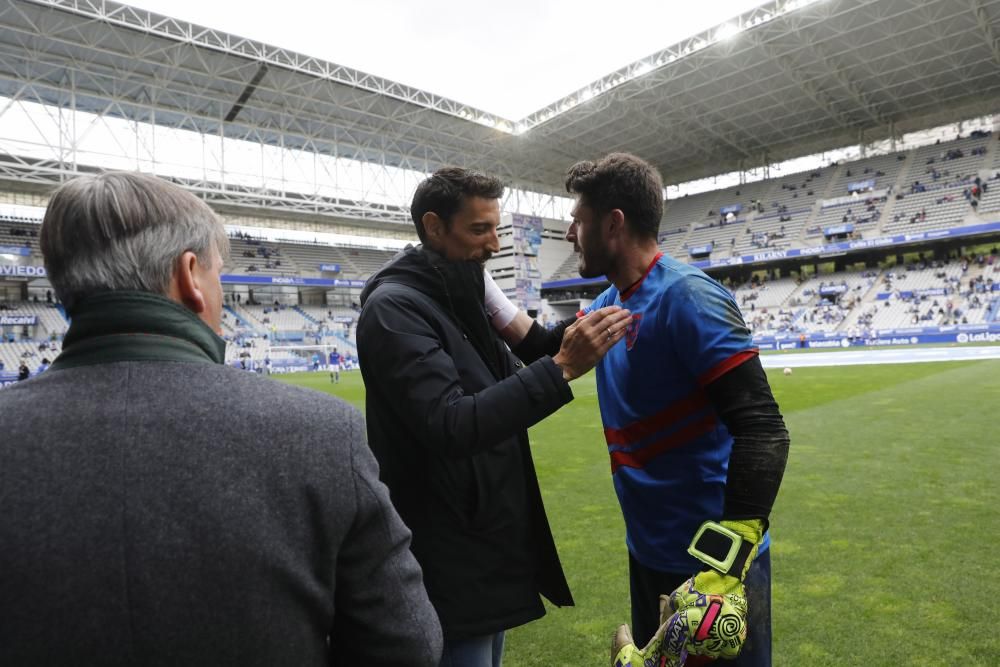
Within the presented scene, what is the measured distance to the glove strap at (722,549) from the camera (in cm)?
152

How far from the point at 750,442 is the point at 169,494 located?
143 centimetres

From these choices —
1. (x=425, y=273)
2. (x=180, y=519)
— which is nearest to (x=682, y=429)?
(x=425, y=273)

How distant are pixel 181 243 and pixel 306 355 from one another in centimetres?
4295

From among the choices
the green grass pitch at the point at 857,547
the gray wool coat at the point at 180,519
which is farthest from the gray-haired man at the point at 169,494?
the green grass pitch at the point at 857,547

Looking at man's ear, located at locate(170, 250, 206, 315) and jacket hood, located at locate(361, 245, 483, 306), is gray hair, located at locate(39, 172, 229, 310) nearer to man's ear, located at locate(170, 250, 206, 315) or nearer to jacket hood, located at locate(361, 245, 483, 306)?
man's ear, located at locate(170, 250, 206, 315)

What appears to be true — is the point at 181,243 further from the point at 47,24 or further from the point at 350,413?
the point at 47,24

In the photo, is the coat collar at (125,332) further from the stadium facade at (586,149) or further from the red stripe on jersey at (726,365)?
the stadium facade at (586,149)

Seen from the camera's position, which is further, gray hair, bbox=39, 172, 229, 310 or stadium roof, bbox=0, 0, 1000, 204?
stadium roof, bbox=0, 0, 1000, 204

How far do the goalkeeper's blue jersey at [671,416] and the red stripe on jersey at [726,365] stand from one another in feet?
0.14

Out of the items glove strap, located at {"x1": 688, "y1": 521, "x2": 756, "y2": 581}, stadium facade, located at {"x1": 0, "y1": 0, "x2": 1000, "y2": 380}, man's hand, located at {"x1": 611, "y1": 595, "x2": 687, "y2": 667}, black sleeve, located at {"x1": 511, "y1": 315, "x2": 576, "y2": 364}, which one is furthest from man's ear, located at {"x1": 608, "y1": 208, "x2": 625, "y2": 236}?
stadium facade, located at {"x1": 0, "y1": 0, "x2": 1000, "y2": 380}

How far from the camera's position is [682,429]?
1.93 meters

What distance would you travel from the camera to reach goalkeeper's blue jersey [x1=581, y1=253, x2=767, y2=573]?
6.03 feet

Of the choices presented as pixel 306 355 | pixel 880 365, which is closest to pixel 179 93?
pixel 306 355

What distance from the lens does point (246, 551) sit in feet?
2.95
